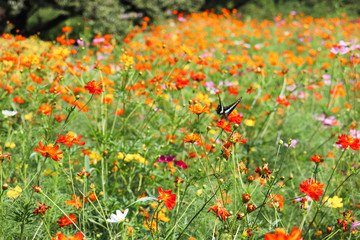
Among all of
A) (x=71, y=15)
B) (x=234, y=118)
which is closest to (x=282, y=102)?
(x=234, y=118)

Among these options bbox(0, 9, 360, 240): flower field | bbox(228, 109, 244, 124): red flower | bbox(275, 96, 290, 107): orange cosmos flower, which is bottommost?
bbox(0, 9, 360, 240): flower field

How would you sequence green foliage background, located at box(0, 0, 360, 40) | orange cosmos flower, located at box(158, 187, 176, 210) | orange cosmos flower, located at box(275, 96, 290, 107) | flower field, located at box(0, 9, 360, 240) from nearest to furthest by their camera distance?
orange cosmos flower, located at box(158, 187, 176, 210) → flower field, located at box(0, 9, 360, 240) → orange cosmos flower, located at box(275, 96, 290, 107) → green foliage background, located at box(0, 0, 360, 40)

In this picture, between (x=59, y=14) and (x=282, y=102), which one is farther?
(x=59, y=14)

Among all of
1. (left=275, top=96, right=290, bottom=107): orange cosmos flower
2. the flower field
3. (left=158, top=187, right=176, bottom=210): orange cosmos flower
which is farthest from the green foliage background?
(left=158, top=187, right=176, bottom=210): orange cosmos flower

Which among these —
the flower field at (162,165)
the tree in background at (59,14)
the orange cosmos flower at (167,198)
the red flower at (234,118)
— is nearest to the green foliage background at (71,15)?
the tree in background at (59,14)

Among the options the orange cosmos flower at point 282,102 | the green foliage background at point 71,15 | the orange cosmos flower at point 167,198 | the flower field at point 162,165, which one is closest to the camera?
the orange cosmos flower at point 167,198

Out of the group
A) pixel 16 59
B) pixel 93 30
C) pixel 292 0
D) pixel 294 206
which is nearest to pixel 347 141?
pixel 294 206

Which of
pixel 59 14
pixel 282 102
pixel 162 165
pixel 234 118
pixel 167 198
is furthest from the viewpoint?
pixel 59 14

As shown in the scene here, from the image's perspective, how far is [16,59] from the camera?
225 centimetres

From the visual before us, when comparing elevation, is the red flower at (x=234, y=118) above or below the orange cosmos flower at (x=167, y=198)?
above

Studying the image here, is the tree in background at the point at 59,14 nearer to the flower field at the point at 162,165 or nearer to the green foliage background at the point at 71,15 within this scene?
the green foliage background at the point at 71,15

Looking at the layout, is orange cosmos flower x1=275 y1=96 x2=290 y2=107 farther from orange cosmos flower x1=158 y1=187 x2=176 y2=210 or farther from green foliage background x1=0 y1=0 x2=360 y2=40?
green foliage background x1=0 y1=0 x2=360 y2=40

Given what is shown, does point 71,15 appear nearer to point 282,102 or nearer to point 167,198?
point 282,102

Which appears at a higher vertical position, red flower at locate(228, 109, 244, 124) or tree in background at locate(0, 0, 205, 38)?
red flower at locate(228, 109, 244, 124)
